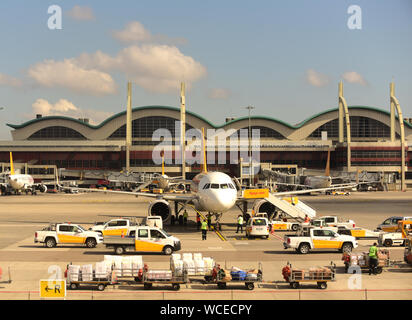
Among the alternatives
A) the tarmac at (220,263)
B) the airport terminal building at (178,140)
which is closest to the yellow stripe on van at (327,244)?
the tarmac at (220,263)

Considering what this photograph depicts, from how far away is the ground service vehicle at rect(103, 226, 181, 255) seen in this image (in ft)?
108

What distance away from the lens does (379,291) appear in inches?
891

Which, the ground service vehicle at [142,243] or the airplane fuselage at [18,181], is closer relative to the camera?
the ground service vehicle at [142,243]

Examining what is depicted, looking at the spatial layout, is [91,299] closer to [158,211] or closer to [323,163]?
[158,211]

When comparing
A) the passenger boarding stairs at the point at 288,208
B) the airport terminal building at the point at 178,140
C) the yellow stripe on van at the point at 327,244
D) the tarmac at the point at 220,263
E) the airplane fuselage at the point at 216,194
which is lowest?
the tarmac at the point at 220,263

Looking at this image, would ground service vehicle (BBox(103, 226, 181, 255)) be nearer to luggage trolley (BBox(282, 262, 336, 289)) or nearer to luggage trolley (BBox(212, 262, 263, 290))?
luggage trolley (BBox(212, 262, 263, 290))

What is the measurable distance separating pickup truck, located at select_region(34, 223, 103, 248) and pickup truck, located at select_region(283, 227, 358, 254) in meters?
13.2

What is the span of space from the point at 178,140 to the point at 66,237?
115 m

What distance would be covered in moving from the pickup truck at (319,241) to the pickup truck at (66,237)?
13.2 metres

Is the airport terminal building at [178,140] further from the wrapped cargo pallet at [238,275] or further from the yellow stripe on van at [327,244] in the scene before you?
the wrapped cargo pallet at [238,275]

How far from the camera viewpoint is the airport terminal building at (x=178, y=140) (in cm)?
14300

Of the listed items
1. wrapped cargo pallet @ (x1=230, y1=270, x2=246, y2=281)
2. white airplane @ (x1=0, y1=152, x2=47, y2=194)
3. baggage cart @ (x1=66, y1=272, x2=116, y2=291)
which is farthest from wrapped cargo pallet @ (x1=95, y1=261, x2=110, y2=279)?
white airplane @ (x1=0, y1=152, x2=47, y2=194)
